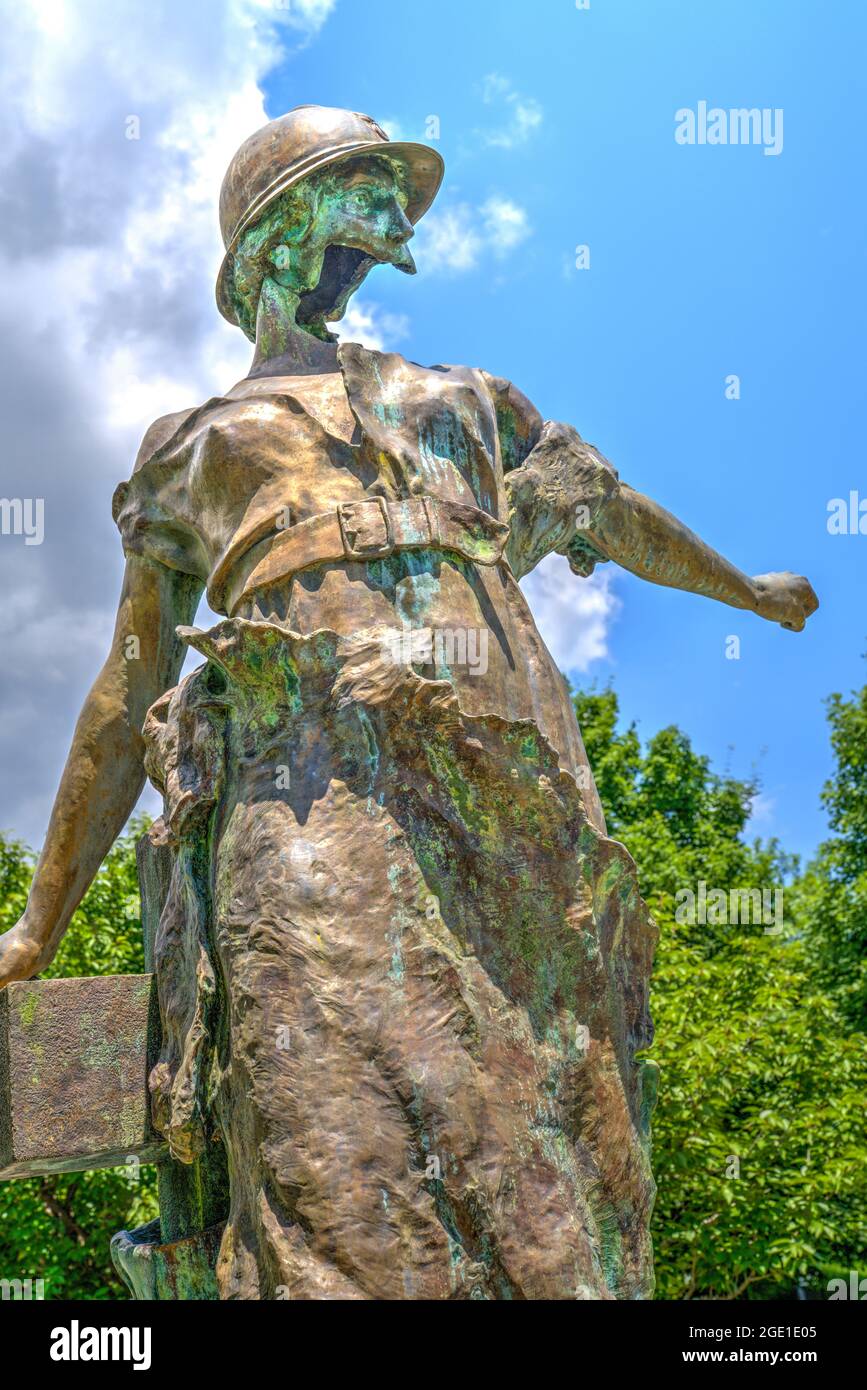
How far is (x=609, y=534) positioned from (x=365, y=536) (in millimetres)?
1100

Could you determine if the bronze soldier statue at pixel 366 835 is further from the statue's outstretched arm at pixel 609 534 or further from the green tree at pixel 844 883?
the green tree at pixel 844 883

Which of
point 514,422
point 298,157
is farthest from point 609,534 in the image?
point 298,157

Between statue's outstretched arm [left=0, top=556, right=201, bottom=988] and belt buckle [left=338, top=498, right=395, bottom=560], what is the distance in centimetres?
93

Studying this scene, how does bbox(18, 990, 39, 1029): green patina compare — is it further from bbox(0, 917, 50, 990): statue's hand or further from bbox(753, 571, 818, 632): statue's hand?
bbox(753, 571, 818, 632): statue's hand

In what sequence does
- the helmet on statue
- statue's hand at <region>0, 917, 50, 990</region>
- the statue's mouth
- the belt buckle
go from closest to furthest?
the belt buckle → statue's hand at <region>0, 917, 50, 990</region> → the helmet on statue → the statue's mouth

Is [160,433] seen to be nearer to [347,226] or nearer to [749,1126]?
[347,226]

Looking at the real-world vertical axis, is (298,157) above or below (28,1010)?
above

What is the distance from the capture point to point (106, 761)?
464 centimetres

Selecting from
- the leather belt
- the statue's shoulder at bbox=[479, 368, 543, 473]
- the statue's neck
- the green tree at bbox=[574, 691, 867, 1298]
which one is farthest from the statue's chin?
the green tree at bbox=[574, 691, 867, 1298]

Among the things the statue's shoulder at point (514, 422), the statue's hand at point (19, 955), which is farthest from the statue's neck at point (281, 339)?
the statue's hand at point (19, 955)

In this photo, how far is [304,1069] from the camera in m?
3.41

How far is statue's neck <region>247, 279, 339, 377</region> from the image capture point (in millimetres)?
4711
